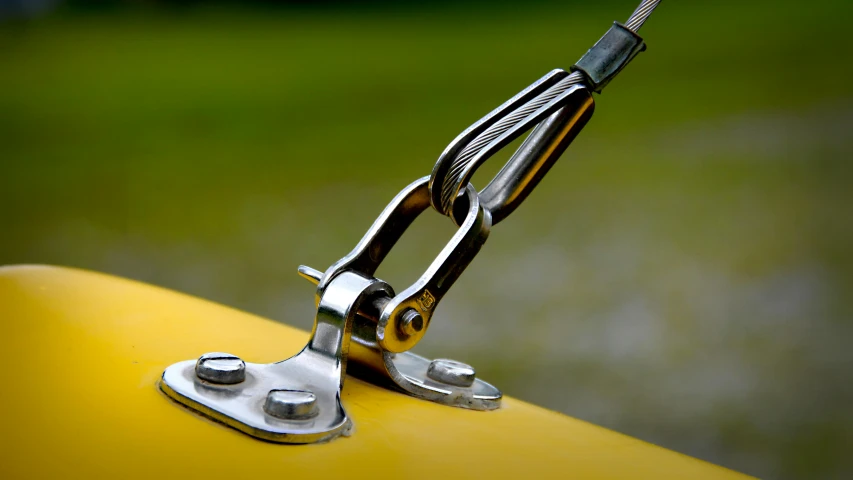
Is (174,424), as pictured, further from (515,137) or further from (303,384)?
(515,137)

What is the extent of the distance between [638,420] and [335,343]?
3.59 feet

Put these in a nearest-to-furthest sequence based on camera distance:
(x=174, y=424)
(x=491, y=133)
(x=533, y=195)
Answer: (x=174, y=424) → (x=491, y=133) → (x=533, y=195)

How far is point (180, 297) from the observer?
70 cm

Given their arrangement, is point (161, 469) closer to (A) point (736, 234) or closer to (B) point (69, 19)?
(A) point (736, 234)

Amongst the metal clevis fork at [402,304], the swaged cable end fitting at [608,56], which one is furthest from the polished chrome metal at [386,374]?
the swaged cable end fitting at [608,56]

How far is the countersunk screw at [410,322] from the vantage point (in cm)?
54

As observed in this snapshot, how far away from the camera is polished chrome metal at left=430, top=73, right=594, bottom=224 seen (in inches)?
22.3

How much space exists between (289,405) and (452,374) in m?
0.14

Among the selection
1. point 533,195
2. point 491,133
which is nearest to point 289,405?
point 491,133

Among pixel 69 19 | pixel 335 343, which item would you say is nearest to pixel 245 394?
pixel 335 343

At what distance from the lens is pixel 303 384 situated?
0.53 meters

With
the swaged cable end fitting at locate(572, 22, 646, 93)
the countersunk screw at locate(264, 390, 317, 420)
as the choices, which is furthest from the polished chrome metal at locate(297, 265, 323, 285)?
the swaged cable end fitting at locate(572, 22, 646, 93)

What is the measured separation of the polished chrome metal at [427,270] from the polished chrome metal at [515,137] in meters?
0.02

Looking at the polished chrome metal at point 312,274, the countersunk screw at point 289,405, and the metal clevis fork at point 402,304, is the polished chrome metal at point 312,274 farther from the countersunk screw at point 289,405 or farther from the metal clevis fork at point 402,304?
the countersunk screw at point 289,405
